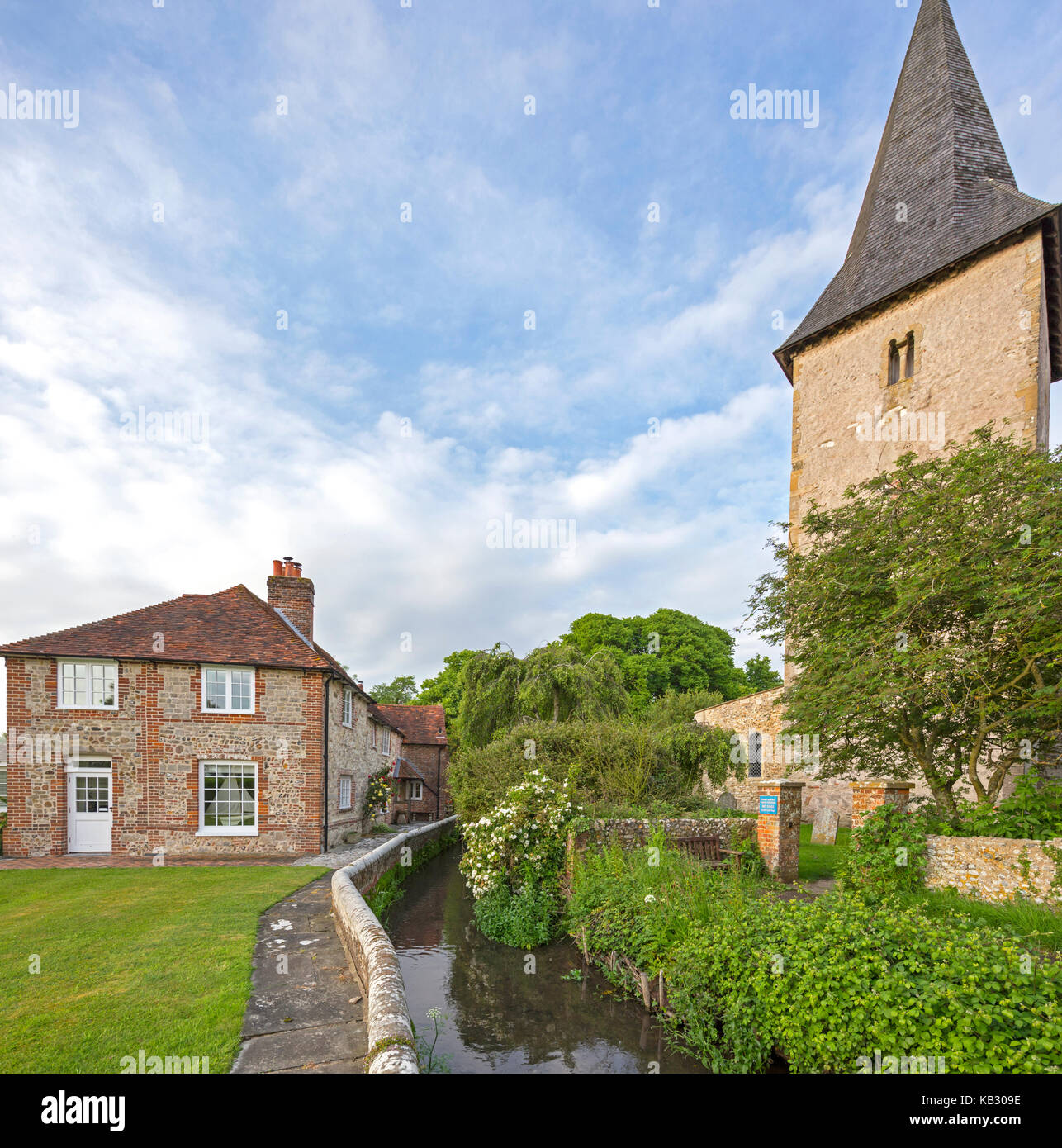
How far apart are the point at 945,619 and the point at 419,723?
2782 centimetres

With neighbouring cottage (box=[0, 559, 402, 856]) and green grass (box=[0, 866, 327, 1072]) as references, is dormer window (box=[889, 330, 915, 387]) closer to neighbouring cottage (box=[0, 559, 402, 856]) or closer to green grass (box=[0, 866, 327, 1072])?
neighbouring cottage (box=[0, 559, 402, 856])

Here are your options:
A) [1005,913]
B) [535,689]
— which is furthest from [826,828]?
[1005,913]

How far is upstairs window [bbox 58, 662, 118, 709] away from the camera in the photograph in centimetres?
1602

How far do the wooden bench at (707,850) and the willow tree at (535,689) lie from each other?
7.57 m

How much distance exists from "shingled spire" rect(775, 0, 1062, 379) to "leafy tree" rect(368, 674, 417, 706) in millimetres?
47542

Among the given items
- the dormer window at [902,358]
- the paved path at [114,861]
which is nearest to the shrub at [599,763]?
the paved path at [114,861]

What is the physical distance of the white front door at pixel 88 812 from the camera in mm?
15875

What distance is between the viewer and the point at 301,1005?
236 inches

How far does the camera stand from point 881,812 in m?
9.16

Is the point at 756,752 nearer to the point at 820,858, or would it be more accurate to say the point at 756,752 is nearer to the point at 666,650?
the point at 820,858

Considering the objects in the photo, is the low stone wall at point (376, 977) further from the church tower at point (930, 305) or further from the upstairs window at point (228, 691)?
the church tower at point (930, 305)

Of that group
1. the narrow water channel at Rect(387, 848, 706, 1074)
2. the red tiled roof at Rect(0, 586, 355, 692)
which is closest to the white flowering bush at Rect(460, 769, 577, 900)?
the narrow water channel at Rect(387, 848, 706, 1074)
